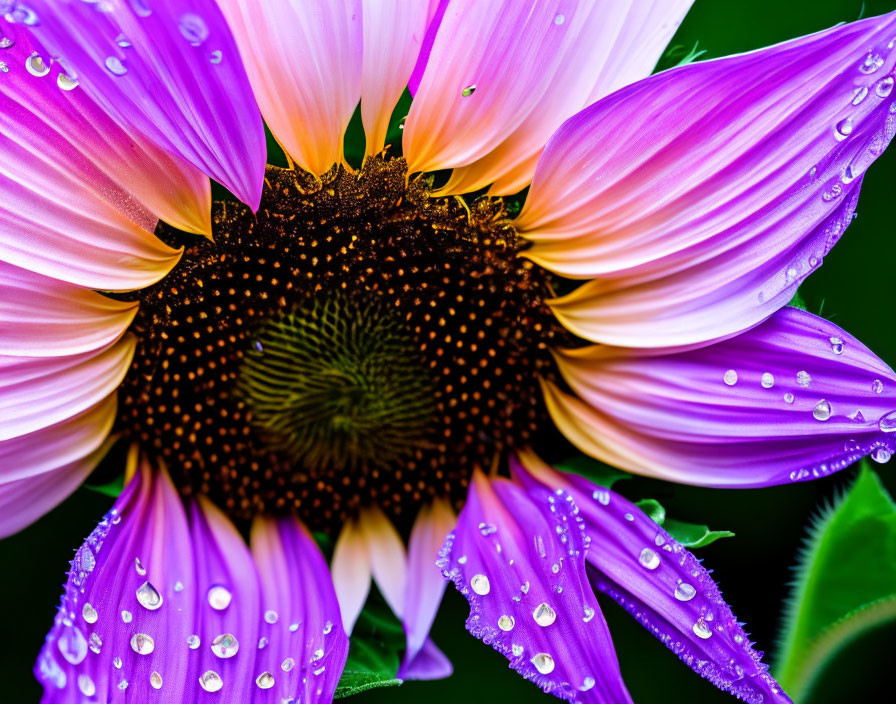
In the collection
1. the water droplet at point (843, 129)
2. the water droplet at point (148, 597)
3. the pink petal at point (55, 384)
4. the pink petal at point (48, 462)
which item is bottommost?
the water droplet at point (148, 597)

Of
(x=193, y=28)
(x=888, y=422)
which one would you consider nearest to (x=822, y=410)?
(x=888, y=422)

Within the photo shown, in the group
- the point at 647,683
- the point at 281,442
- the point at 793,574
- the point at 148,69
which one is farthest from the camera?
the point at 647,683

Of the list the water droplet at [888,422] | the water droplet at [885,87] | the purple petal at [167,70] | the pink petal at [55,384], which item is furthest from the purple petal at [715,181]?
the pink petal at [55,384]

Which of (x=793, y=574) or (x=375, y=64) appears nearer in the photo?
(x=375, y=64)

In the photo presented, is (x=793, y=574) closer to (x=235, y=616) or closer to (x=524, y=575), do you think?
(x=524, y=575)

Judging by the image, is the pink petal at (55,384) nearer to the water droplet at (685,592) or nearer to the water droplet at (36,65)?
the water droplet at (36,65)

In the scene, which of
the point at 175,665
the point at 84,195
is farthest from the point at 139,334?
the point at 175,665
